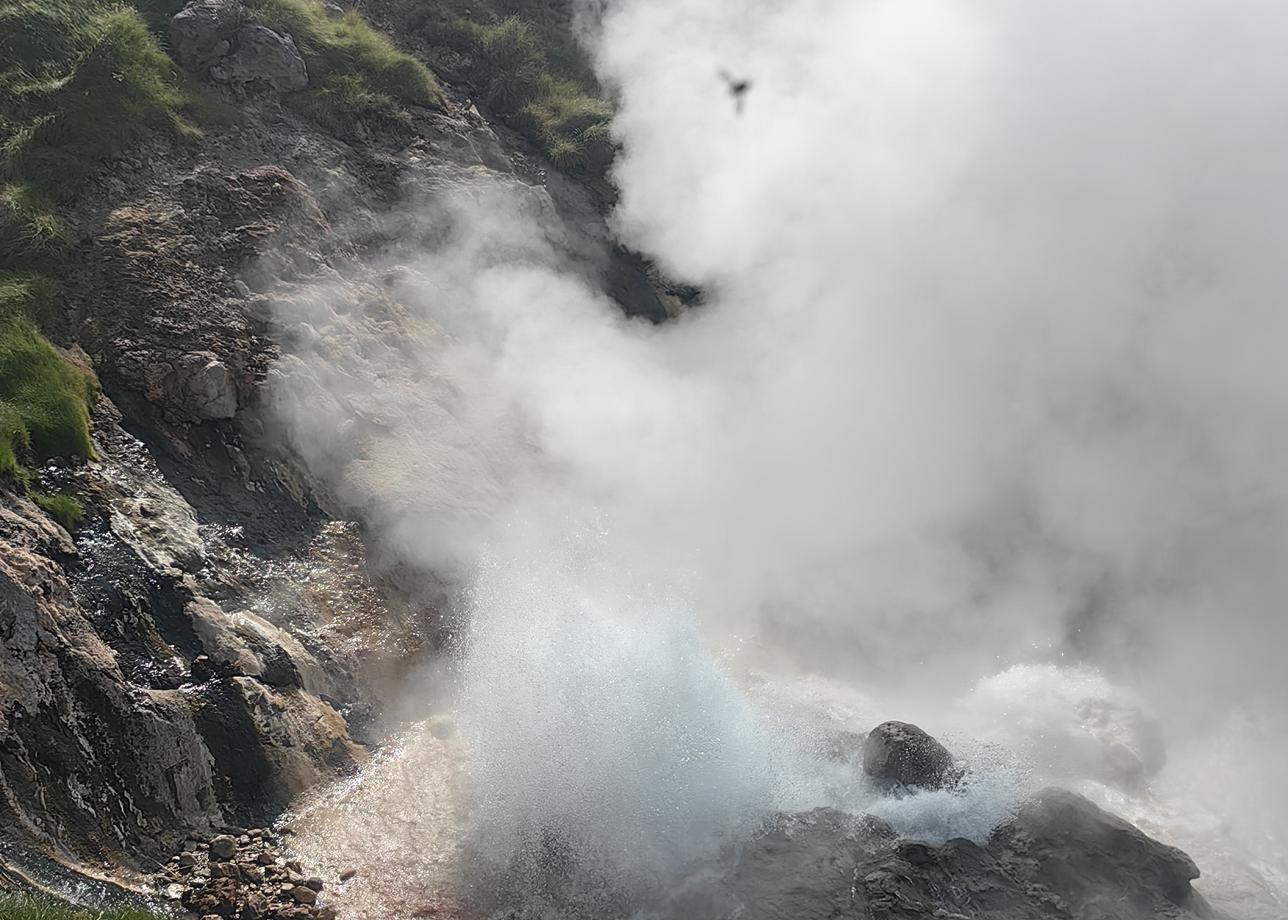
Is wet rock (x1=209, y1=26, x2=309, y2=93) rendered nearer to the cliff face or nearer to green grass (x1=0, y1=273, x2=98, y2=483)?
the cliff face

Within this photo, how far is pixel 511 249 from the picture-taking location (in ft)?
32.3

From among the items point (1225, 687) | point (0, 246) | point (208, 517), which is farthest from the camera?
point (1225, 687)

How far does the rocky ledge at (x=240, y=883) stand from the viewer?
4.59m

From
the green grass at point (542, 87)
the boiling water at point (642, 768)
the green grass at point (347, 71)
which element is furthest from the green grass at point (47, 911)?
the green grass at point (542, 87)

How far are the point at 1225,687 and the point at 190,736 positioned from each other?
7772 mm

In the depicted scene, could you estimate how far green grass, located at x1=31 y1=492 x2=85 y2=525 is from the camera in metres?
5.44

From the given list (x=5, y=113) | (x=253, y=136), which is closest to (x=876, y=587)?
(x=253, y=136)

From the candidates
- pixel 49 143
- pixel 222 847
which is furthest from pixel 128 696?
pixel 49 143

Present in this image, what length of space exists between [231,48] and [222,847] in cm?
741

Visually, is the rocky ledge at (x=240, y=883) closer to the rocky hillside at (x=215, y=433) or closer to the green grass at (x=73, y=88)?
the rocky hillside at (x=215, y=433)

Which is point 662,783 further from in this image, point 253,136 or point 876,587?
point 253,136

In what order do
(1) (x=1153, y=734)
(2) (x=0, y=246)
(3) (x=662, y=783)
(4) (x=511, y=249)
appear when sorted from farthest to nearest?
(4) (x=511, y=249) < (1) (x=1153, y=734) < (2) (x=0, y=246) < (3) (x=662, y=783)

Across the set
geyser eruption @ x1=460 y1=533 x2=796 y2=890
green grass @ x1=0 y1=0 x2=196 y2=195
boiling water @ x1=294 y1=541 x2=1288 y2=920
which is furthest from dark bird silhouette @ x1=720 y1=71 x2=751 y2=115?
geyser eruption @ x1=460 y1=533 x2=796 y2=890

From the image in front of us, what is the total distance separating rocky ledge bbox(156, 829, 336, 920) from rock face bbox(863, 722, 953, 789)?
10.4 ft
